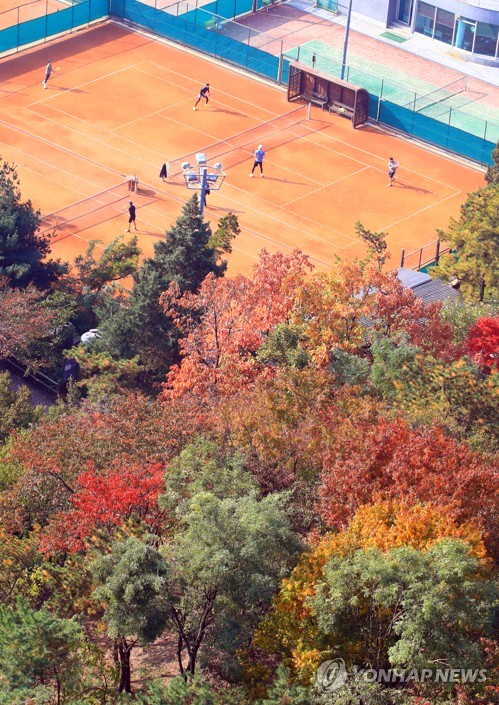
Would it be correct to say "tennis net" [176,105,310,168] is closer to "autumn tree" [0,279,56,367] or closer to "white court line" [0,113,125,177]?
"white court line" [0,113,125,177]

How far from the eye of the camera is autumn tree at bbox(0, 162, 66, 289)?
185ft

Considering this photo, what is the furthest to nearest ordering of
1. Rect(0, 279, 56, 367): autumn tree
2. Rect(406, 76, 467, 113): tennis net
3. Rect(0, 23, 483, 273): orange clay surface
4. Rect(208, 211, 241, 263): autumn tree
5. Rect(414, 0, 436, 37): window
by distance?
Rect(414, 0, 436, 37): window, Rect(406, 76, 467, 113): tennis net, Rect(0, 23, 483, 273): orange clay surface, Rect(208, 211, 241, 263): autumn tree, Rect(0, 279, 56, 367): autumn tree

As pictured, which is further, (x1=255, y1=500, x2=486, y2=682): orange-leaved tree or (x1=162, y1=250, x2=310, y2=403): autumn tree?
(x1=162, y1=250, x2=310, y2=403): autumn tree

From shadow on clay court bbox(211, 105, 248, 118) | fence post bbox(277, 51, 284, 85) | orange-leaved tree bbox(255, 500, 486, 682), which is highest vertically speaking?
orange-leaved tree bbox(255, 500, 486, 682)

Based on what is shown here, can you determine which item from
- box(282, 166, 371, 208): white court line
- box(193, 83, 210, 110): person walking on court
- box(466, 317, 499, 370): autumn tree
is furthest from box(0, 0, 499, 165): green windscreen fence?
box(466, 317, 499, 370): autumn tree

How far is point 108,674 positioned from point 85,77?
171ft

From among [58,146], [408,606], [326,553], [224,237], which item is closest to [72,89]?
[58,146]

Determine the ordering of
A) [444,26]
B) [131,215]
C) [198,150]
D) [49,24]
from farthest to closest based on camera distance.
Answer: [444,26] < [49,24] < [198,150] < [131,215]

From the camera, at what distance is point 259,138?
73.9 m

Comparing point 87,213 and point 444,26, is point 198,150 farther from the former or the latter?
point 444,26

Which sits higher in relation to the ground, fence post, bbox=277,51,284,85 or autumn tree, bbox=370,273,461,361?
autumn tree, bbox=370,273,461,361

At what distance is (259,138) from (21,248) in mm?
20716

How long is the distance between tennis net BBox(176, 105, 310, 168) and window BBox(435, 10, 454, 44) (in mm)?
14167

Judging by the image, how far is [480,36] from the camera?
84.6 m
